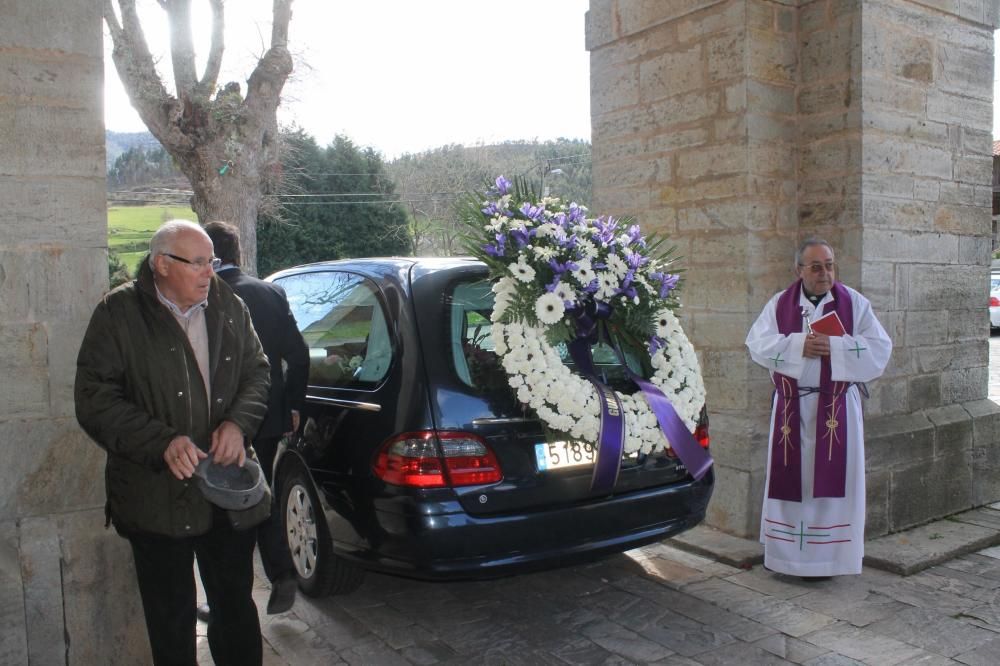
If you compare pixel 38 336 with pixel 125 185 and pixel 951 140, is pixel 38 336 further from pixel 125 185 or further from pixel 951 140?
pixel 125 185

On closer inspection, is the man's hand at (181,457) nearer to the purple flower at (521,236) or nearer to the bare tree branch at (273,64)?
the purple flower at (521,236)

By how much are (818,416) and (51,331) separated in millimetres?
3717

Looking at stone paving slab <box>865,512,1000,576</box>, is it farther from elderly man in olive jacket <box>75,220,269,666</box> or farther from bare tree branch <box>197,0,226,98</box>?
bare tree branch <box>197,0,226,98</box>

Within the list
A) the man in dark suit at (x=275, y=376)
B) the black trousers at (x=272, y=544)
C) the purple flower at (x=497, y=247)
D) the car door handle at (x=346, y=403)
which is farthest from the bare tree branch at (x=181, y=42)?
the purple flower at (x=497, y=247)

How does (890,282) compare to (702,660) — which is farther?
(890,282)

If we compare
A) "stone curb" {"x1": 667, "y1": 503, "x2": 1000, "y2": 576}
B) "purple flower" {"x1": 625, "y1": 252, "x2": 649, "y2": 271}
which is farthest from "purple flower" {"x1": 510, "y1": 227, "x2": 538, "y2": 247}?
"stone curb" {"x1": 667, "y1": 503, "x2": 1000, "y2": 576}

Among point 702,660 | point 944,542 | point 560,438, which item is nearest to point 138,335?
point 560,438

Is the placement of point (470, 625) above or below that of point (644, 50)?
below

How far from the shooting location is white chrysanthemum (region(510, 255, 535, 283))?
3.80m

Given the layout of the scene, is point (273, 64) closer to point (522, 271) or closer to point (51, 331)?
point (522, 271)

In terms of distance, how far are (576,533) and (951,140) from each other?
3990 mm

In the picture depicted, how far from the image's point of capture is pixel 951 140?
19.1 ft

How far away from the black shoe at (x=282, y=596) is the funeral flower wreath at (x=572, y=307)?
4.66 feet

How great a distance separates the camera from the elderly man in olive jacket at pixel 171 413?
9.01ft
